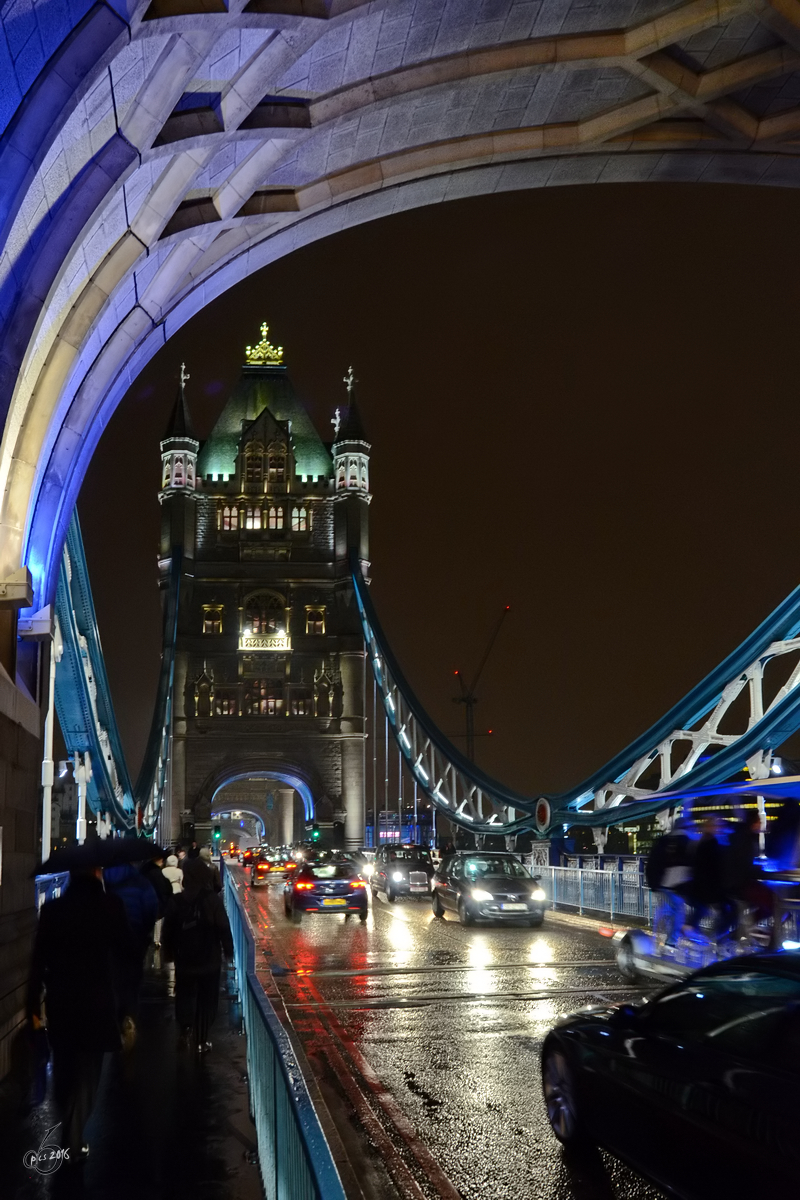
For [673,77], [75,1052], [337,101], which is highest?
[673,77]

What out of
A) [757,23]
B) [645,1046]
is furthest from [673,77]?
[645,1046]

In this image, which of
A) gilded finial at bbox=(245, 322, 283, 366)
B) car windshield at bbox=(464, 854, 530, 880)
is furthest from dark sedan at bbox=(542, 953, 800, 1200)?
gilded finial at bbox=(245, 322, 283, 366)

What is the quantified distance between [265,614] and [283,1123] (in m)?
78.4

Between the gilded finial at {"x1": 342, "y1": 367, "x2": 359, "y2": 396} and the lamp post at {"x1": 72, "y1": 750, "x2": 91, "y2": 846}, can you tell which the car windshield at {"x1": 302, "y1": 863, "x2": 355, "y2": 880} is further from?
the gilded finial at {"x1": 342, "y1": 367, "x2": 359, "y2": 396}

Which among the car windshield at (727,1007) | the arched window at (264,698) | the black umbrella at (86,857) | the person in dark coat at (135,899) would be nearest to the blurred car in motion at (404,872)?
the person in dark coat at (135,899)

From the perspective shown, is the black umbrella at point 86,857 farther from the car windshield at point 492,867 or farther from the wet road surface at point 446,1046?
the car windshield at point 492,867

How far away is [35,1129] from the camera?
740 centimetres

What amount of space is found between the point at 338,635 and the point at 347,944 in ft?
204

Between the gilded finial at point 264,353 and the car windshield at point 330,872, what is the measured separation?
239 feet

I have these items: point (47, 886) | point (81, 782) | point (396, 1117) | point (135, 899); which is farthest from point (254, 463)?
point (396, 1117)

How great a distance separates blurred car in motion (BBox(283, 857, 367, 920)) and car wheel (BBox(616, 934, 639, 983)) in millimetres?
12089

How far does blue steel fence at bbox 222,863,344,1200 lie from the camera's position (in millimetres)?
3377

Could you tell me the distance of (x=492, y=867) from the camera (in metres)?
23.5

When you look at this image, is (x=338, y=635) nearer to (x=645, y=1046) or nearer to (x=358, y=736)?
(x=358, y=736)
